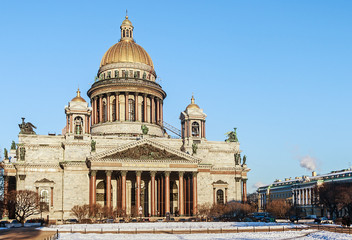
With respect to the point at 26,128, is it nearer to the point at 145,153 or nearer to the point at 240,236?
the point at 145,153

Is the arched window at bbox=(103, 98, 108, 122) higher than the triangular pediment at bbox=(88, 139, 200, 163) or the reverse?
higher

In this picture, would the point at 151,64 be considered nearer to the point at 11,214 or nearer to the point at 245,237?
the point at 11,214

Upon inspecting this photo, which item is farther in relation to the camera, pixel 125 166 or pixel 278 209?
pixel 278 209

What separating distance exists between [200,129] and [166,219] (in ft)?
81.5

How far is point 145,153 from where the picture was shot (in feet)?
298

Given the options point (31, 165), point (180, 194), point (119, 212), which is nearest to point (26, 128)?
point (31, 165)

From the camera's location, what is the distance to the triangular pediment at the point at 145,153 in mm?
88688

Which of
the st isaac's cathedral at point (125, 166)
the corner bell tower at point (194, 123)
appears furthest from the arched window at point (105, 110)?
the corner bell tower at point (194, 123)

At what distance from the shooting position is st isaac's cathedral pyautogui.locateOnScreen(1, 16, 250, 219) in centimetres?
9000

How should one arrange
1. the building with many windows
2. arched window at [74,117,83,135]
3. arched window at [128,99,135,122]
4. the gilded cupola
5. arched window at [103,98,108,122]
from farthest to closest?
the building with many windows < the gilded cupola < arched window at [103,98,108,122] < arched window at [128,99,135,122] < arched window at [74,117,83,135]

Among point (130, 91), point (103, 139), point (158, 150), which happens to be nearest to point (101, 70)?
point (130, 91)

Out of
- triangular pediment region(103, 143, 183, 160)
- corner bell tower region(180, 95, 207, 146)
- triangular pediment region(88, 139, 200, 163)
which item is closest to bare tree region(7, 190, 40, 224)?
triangular pediment region(88, 139, 200, 163)

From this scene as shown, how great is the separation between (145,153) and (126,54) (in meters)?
31.7

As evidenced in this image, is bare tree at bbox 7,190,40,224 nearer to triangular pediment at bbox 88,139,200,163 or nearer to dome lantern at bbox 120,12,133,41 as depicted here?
triangular pediment at bbox 88,139,200,163
